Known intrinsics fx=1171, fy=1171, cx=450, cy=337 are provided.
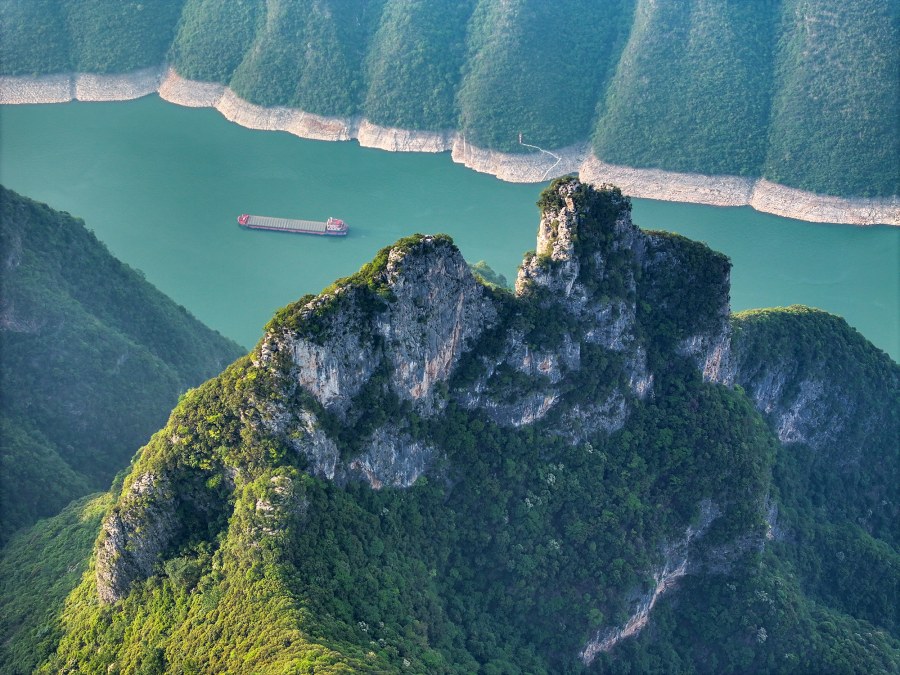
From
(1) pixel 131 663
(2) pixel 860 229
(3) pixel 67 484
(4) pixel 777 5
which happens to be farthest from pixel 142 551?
(4) pixel 777 5

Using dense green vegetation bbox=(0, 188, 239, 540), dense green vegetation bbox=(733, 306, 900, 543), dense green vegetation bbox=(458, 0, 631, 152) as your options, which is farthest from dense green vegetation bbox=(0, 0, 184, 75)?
dense green vegetation bbox=(733, 306, 900, 543)

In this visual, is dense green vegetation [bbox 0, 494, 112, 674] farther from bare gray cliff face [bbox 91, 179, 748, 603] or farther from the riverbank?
the riverbank

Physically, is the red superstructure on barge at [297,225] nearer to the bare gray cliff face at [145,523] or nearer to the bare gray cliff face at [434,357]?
the bare gray cliff face at [434,357]

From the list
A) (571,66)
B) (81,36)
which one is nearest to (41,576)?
(571,66)

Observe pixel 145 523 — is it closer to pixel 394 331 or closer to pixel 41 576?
pixel 394 331

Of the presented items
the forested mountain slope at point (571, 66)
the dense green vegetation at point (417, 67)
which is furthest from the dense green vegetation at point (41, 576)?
the forested mountain slope at point (571, 66)

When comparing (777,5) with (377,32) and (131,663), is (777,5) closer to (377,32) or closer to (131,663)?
(377,32)
